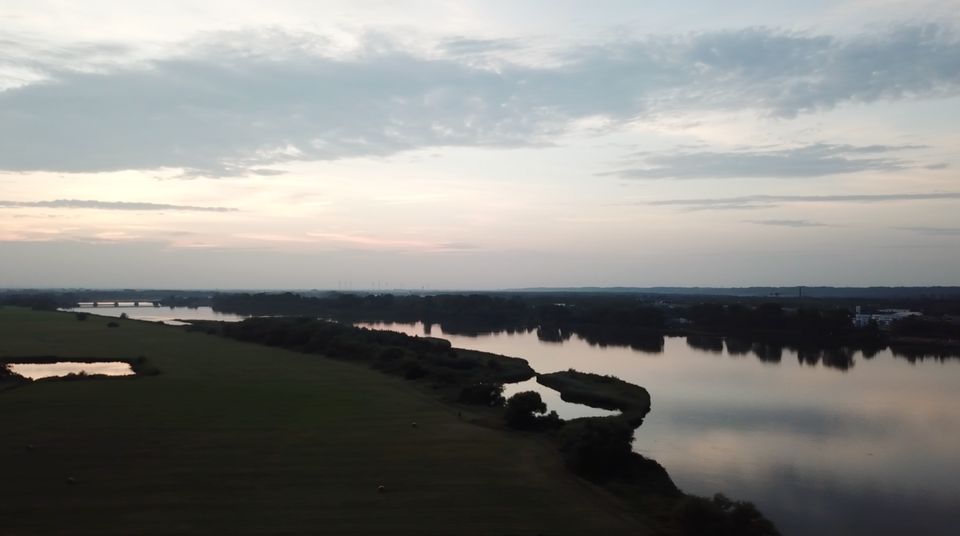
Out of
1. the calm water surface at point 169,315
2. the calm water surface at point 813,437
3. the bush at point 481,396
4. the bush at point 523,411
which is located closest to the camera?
the calm water surface at point 813,437

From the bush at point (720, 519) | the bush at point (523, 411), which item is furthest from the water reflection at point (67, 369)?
the bush at point (720, 519)

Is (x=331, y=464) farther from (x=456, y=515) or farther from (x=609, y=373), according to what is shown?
(x=609, y=373)

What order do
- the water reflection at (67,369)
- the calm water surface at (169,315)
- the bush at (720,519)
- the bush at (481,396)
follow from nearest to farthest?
the bush at (720,519) < the bush at (481,396) < the water reflection at (67,369) < the calm water surface at (169,315)

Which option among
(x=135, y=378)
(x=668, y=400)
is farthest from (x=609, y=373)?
(x=135, y=378)

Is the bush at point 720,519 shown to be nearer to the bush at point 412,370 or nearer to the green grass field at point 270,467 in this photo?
the green grass field at point 270,467

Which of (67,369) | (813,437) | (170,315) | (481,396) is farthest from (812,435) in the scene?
(170,315)

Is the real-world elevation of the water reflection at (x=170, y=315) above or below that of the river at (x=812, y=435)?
above

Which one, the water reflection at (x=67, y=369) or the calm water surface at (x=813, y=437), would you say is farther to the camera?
the water reflection at (x=67, y=369)
